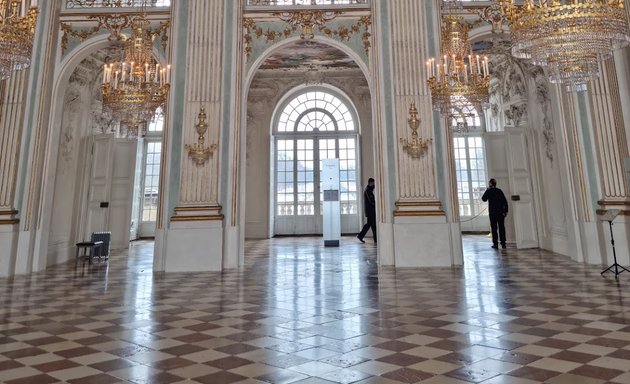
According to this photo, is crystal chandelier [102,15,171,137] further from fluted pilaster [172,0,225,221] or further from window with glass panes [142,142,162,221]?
window with glass panes [142,142,162,221]

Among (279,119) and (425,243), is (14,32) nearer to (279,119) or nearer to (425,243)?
(425,243)

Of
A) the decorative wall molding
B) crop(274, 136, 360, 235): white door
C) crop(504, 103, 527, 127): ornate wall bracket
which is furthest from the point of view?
crop(274, 136, 360, 235): white door

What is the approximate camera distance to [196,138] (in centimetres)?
768

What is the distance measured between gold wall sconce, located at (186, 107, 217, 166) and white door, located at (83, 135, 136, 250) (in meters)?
4.30

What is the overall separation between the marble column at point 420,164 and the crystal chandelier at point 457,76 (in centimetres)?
93

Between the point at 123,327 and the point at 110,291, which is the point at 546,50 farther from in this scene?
the point at 110,291

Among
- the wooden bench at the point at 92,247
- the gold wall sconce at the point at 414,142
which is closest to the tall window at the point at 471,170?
the gold wall sconce at the point at 414,142

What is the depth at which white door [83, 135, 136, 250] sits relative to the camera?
35.1 ft

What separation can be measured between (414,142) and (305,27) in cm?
321

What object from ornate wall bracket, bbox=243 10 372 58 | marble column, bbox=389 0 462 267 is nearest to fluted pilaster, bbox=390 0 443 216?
marble column, bbox=389 0 462 267

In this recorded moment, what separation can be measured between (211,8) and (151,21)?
126 centimetres

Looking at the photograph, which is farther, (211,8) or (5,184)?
(211,8)

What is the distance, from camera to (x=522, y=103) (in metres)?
10.6

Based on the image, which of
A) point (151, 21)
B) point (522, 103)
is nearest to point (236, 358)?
point (151, 21)
